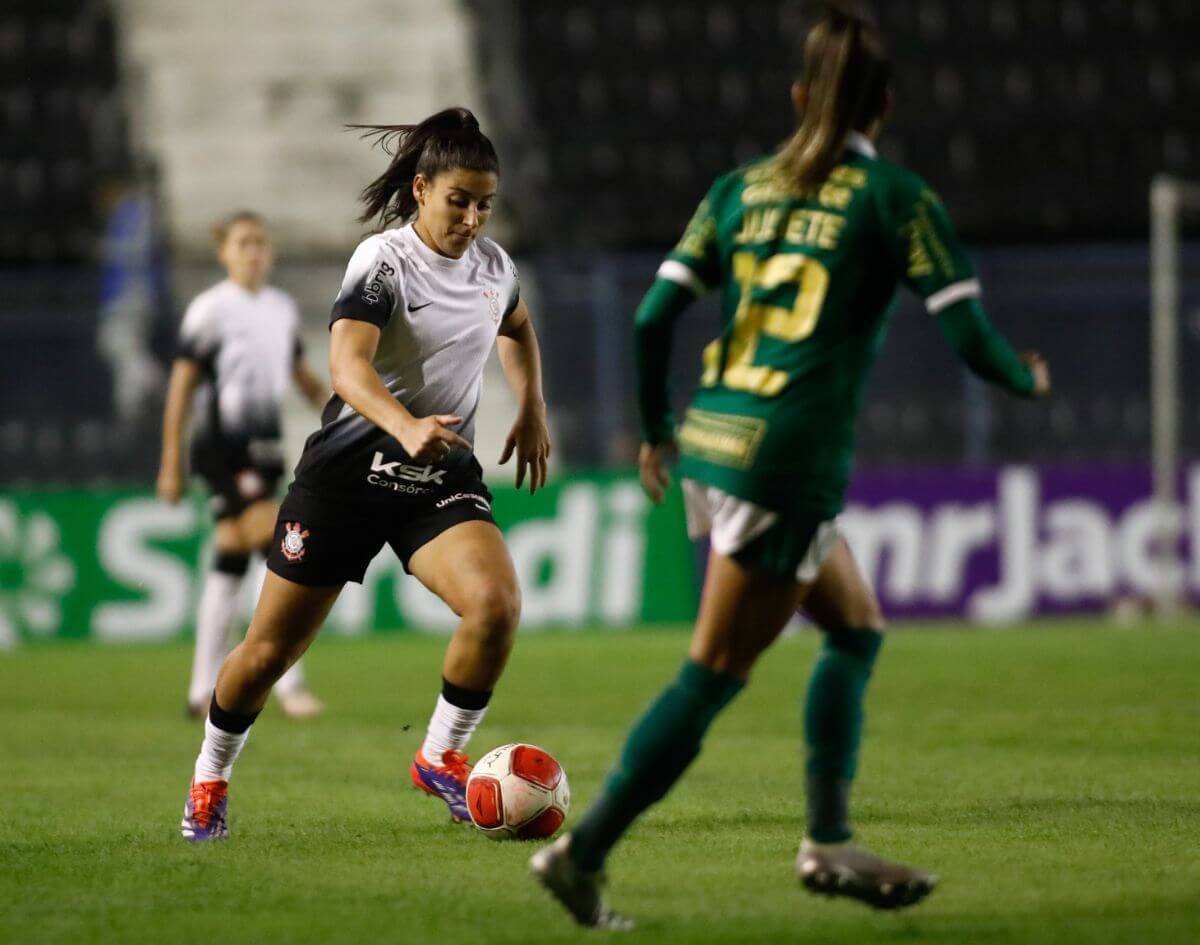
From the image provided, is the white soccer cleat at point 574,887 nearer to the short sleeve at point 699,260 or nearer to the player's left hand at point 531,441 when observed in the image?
the short sleeve at point 699,260

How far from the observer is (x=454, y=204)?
19.9 ft

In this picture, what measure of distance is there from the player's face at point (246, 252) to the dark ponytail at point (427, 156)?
388 cm

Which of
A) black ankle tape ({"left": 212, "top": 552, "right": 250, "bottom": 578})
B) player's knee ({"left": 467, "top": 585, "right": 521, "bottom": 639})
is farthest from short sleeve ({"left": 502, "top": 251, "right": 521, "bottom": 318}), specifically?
black ankle tape ({"left": 212, "top": 552, "right": 250, "bottom": 578})

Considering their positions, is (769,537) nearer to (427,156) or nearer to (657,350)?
(657,350)

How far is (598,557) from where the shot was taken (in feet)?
50.5

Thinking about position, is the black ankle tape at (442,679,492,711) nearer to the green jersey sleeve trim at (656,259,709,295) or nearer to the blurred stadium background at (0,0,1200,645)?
the green jersey sleeve trim at (656,259,709,295)

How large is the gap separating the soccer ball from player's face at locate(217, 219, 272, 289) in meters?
4.43

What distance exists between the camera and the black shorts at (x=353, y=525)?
6062 millimetres

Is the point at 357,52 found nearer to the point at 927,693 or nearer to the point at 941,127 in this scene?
the point at 941,127

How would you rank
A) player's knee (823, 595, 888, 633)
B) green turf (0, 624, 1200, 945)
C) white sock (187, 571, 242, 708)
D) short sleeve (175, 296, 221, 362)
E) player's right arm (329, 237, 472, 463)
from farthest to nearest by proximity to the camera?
short sleeve (175, 296, 221, 362)
white sock (187, 571, 242, 708)
player's right arm (329, 237, 472, 463)
player's knee (823, 595, 888, 633)
green turf (0, 624, 1200, 945)

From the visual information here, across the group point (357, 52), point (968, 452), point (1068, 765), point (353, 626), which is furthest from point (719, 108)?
point (1068, 765)

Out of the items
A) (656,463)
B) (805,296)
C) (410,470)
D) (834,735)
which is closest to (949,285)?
(805,296)

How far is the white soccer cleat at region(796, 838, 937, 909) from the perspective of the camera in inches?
185

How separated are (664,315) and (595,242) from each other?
14.3 m
